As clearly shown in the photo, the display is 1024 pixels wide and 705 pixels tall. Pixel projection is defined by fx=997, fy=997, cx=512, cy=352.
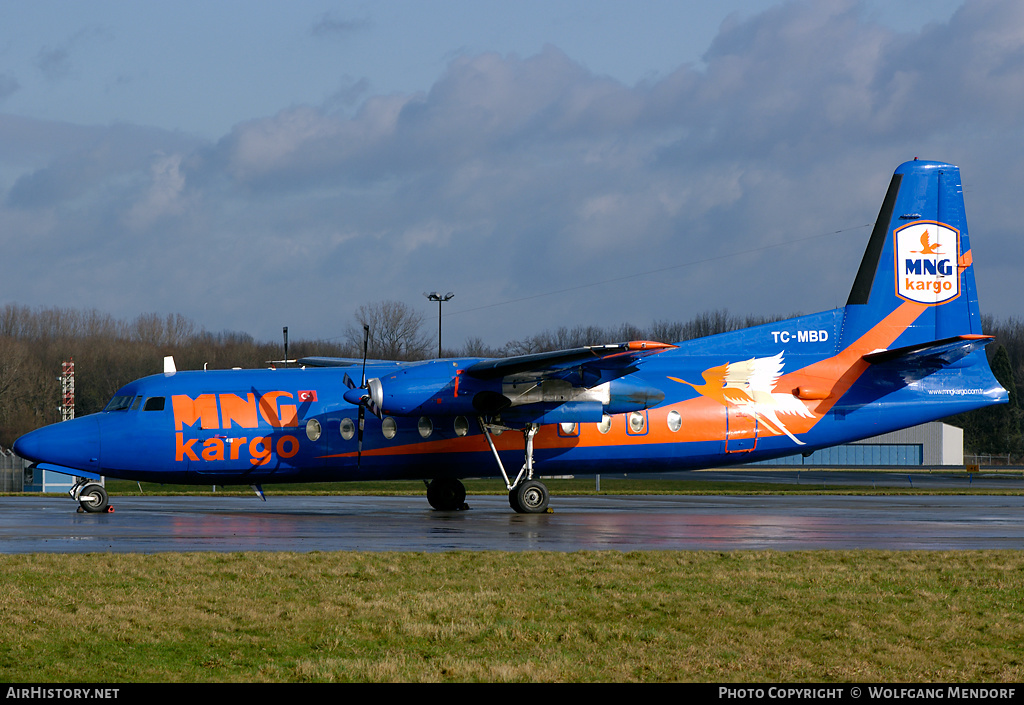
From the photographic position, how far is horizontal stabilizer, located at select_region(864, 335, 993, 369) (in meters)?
24.1

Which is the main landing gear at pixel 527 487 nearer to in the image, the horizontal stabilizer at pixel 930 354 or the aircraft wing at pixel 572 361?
the aircraft wing at pixel 572 361

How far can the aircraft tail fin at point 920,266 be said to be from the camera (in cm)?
2659

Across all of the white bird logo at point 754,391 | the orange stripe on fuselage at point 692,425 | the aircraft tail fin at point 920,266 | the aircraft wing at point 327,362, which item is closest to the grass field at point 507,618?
the orange stripe on fuselage at point 692,425

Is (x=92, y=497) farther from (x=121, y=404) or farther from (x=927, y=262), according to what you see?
(x=927, y=262)

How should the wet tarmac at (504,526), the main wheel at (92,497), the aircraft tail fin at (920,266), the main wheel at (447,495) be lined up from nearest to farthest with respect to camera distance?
the wet tarmac at (504,526) < the main wheel at (92,497) < the main wheel at (447,495) < the aircraft tail fin at (920,266)

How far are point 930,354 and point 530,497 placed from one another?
10.8m

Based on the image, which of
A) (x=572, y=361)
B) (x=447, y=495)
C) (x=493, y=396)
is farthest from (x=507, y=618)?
(x=447, y=495)

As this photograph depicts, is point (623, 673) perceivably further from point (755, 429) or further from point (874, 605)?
point (755, 429)

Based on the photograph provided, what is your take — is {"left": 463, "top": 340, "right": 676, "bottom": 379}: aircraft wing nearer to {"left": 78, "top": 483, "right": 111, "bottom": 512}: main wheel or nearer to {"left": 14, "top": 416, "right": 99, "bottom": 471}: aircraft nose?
{"left": 14, "top": 416, "right": 99, "bottom": 471}: aircraft nose

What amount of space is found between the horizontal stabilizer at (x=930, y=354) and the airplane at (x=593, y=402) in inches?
2.3

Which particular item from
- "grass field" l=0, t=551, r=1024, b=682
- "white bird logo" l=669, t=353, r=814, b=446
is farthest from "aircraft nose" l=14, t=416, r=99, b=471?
"white bird logo" l=669, t=353, r=814, b=446

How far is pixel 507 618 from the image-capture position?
33.1 ft

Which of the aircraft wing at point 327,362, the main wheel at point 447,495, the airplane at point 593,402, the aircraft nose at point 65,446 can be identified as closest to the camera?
the aircraft nose at point 65,446

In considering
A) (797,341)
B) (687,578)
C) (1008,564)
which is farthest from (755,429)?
(687,578)
